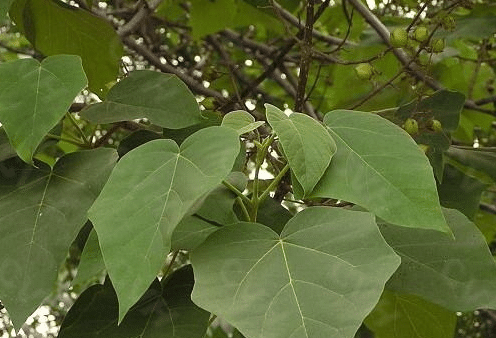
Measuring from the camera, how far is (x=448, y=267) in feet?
2.60

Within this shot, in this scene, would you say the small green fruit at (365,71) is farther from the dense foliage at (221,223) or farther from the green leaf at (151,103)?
the green leaf at (151,103)

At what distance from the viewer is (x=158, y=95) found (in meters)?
0.91

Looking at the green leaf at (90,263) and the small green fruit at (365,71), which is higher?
the small green fruit at (365,71)

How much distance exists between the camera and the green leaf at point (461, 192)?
3.61 ft

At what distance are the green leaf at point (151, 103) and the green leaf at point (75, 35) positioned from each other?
0.86 feet

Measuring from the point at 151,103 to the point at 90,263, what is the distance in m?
0.24

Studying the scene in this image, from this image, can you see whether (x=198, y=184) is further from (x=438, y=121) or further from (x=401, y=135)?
(x=438, y=121)

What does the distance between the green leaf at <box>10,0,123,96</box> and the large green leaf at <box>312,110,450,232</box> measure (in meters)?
0.51

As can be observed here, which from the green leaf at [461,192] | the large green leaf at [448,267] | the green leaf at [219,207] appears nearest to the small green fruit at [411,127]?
the green leaf at [461,192]

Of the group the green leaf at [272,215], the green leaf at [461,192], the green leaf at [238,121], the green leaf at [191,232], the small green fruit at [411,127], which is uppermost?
the green leaf at [238,121]

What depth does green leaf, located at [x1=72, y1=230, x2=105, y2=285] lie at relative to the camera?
713mm

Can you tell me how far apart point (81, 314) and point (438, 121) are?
1.79 feet

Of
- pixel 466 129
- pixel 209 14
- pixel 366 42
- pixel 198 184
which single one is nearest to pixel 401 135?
pixel 198 184

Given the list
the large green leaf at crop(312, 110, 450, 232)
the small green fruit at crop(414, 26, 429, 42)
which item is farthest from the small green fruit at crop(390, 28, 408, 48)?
the large green leaf at crop(312, 110, 450, 232)
